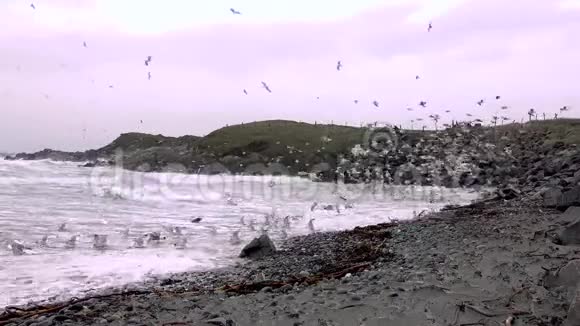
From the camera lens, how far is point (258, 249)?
11.3 metres

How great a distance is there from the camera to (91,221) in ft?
52.7

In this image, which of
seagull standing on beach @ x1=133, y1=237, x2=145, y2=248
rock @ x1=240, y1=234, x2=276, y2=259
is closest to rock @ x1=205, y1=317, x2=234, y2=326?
rock @ x1=240, y1=234, x2=276, y2=259

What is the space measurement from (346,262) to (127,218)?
9.68 meters

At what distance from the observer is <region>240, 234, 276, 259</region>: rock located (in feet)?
36.7

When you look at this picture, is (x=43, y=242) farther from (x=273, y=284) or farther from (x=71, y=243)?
(x=273, y=284)

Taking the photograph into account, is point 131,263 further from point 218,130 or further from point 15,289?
point 218,130

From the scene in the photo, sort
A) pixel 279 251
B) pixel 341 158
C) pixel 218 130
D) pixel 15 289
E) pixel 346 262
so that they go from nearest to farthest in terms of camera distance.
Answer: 1. pixel 15 289
2. pixel 346 262
3. pixel 279 251
4. pixel 341 158
5. pixel 218 130

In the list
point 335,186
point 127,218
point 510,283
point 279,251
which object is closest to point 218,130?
point 335,186

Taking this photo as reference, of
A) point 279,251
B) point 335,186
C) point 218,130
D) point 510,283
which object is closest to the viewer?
point 510,283

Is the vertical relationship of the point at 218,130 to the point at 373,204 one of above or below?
above

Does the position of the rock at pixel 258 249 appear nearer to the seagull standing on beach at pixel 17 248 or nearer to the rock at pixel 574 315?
the seagull standing on beach at pixel 17 248

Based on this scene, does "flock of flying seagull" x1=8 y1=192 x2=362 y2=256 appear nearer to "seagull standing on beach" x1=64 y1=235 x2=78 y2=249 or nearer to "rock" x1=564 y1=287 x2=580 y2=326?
"seagull standing on beach" x1=64 y1=235 x2=78 y2=249

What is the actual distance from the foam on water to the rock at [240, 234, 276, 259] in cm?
35

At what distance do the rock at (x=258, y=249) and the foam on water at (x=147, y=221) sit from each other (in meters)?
0.35
